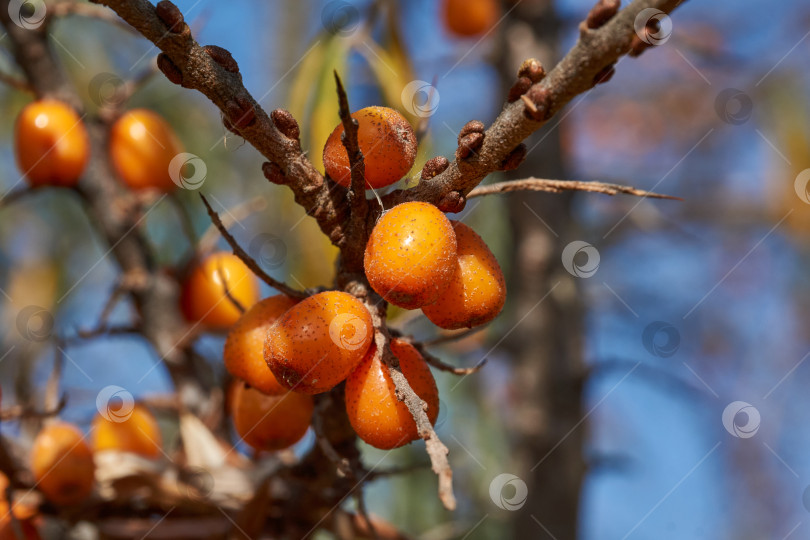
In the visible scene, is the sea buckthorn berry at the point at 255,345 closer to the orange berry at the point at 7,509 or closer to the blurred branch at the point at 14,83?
the orange berry at the point at 7,509

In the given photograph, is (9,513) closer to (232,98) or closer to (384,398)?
(384,398)

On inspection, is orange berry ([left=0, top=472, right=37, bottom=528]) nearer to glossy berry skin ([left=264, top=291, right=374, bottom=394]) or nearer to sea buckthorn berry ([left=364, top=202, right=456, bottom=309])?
glossy berry skin ([left=264, top=291, right=374, bottom=394])

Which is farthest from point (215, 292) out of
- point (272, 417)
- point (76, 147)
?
point (272, 417)

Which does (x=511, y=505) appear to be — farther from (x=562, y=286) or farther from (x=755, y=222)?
→ (x=755, y=222)

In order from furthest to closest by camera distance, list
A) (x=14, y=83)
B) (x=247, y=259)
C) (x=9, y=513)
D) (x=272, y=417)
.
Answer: (x=14, y=83)
(x=9, y=513)
(x=272, y=417)
(x=247, y=259)

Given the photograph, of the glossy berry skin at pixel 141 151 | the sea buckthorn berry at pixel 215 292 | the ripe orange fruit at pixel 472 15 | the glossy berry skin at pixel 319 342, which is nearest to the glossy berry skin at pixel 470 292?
the glossy berry skin at pixel 319 342

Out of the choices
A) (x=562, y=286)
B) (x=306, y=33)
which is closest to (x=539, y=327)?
(x=562, y=286)

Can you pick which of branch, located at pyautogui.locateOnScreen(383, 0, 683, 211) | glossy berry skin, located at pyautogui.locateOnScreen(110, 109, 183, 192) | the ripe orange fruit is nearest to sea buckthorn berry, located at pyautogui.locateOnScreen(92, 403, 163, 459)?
glossy berry skin, located at pyautogui.locateOnScreen(110, 109, 183, 192)
